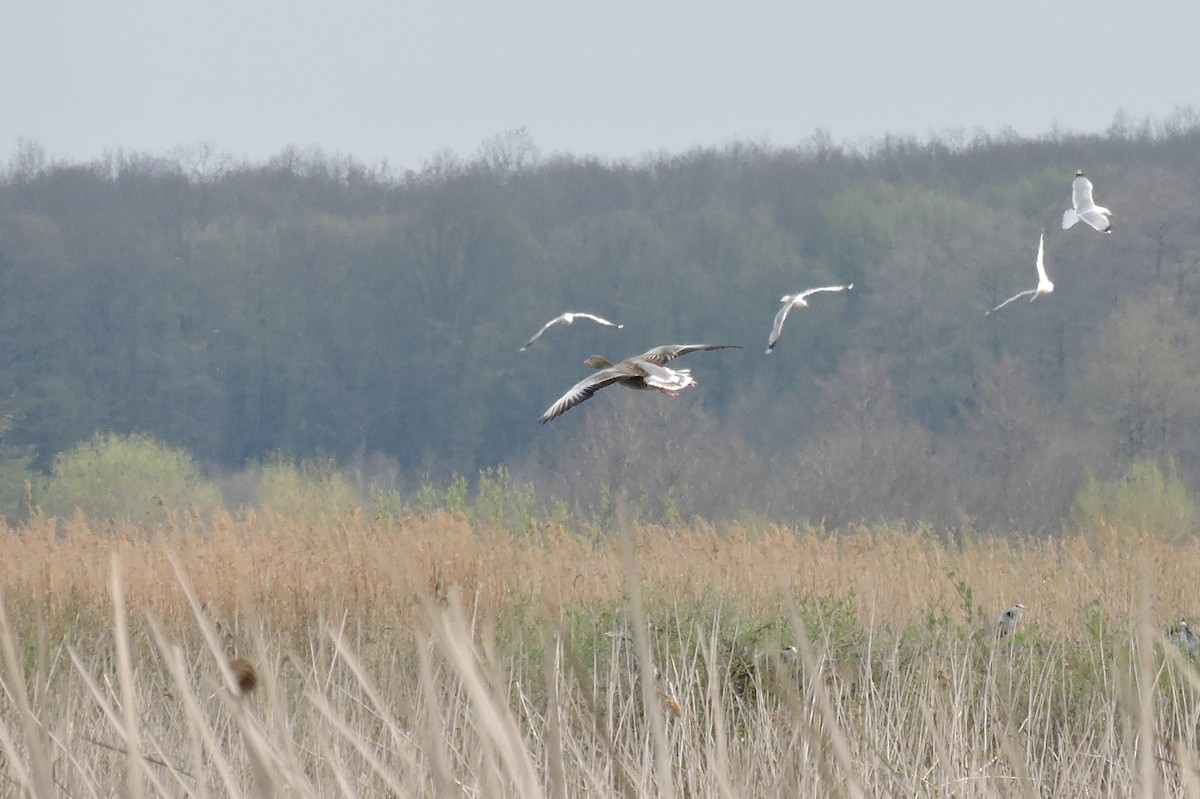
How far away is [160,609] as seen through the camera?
8.66 metres

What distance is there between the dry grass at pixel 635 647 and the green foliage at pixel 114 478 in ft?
61.3

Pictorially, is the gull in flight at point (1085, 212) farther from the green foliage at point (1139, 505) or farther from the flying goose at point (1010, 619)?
the green foliage at point (1139, 505)

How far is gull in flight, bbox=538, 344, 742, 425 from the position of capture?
479cm

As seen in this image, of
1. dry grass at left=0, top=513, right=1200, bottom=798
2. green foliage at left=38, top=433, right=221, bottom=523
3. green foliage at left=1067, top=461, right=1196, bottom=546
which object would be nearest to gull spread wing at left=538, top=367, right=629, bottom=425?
dry grass at left=0, top=513, right=1200, bottom=798

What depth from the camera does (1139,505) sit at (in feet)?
84.9

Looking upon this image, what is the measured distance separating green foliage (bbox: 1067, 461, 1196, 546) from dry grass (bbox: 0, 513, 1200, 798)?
14091 millimetres

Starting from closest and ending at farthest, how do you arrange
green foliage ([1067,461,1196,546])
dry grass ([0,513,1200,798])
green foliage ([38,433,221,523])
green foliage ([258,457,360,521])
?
dry grass ([0,513,1200,798]) → green foliage ([258,457,360,521]) → green foliage ([1067,461,1196,546]) → green foliage ([38,433,221,523])

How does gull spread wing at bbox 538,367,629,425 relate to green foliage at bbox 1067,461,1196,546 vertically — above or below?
above

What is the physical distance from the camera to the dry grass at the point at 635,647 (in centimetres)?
392

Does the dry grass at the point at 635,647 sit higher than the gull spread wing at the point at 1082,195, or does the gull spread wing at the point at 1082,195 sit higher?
the gull spread wing at the point at 1082,195

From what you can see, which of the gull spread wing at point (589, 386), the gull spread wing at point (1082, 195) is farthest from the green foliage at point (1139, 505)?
the gull spread wing at point (589, 386)

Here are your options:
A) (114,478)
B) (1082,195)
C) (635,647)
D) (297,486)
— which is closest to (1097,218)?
(1082,195)

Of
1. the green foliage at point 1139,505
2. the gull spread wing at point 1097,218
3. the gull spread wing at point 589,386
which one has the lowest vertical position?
the green foliage at point 1139,505

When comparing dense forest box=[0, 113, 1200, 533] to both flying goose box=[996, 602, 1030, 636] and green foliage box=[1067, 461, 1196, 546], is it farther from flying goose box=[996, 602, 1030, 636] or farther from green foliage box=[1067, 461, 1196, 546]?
flying goose box=[996, 602, 1030, 636]
